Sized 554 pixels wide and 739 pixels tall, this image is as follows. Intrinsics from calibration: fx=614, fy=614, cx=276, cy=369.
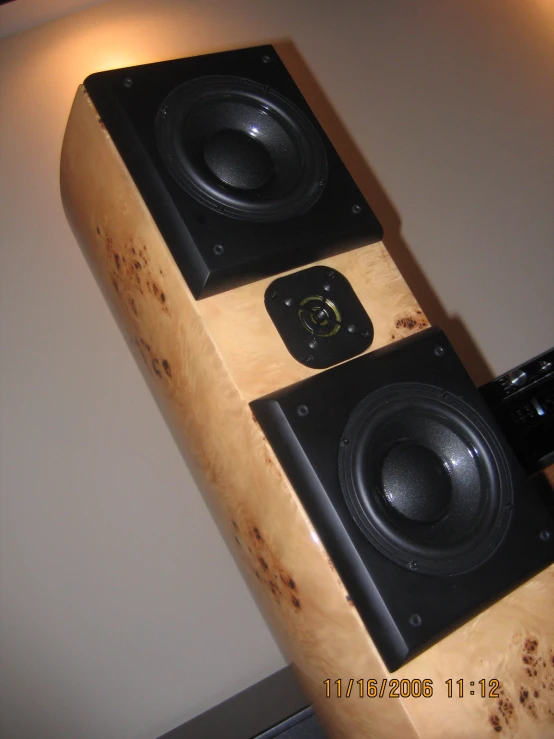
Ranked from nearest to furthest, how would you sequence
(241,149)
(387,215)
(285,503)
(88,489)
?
(285,503) → (241,149) → (88,489) → (387,215)

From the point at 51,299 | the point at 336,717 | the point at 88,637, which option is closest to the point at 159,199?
the point at 51,299

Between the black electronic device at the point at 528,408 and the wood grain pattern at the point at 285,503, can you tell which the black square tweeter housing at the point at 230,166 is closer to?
the wood grain pattern at the point at 285,503

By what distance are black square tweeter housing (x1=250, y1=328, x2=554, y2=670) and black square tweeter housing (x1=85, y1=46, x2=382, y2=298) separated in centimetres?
16

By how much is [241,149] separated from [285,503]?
1.46 ft

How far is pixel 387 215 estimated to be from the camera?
152 centimetres

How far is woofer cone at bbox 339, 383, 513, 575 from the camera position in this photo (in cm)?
65

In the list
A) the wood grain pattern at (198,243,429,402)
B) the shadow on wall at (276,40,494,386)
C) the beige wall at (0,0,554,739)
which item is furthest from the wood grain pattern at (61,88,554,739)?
the shadow on wall at (276,40,494,386)

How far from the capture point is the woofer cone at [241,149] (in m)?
0.73

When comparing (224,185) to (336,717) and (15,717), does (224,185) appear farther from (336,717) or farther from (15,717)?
(15,717)

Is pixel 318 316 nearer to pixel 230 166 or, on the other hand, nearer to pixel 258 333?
pixel 258 333

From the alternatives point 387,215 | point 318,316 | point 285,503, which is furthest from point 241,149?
point 387,215

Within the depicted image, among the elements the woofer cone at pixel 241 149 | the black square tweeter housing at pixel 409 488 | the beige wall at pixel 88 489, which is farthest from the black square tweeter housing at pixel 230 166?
the beige wall at pixel 88 489

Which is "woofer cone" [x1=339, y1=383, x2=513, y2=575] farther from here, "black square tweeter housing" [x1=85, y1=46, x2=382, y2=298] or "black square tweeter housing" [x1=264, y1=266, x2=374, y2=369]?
"black square tweeter housing" [x1=85, y1=46, x2=382, y2=298]

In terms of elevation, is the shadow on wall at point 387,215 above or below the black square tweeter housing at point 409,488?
above
